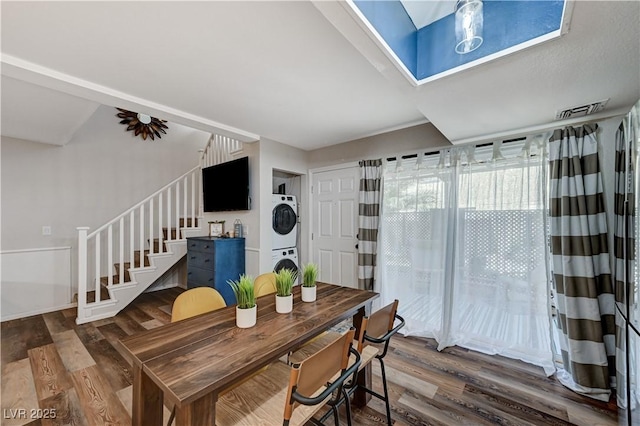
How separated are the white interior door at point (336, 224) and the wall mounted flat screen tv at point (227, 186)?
107cm

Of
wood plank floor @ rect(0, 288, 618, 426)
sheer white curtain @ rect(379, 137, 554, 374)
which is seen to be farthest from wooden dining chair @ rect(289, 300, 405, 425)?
sheer white curtain @ rect(379, 137, 554, 374)

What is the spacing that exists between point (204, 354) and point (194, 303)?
68 cm

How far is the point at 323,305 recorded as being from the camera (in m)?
1.65

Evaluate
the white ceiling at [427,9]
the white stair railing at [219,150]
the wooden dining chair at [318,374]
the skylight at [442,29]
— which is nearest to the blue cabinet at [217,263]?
the white stair railing at [219,150]

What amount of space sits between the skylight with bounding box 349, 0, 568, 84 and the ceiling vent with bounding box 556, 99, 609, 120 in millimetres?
1072

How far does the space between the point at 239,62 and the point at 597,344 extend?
3.36 metres

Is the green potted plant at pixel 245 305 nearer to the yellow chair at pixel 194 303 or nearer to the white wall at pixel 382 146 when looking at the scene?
the yellow chair at pixel 194 303

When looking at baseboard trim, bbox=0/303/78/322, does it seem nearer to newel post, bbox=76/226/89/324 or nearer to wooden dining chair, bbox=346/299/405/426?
newel post, bbox=76/226/89/324

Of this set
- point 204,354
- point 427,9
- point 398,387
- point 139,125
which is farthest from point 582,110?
point 139,125

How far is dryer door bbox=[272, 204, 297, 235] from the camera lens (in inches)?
147

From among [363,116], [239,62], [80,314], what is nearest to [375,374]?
[363,116]

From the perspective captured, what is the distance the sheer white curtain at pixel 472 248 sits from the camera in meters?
2.29

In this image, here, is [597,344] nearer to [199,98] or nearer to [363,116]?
[363,116]

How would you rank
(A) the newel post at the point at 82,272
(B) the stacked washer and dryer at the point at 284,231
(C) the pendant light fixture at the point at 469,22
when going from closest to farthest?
(C) the pendant light fixture at the point at 469,22 → (A) the newel post at the point at 82,272 → (B) the stacked washer and dryer at the point at 284,231
